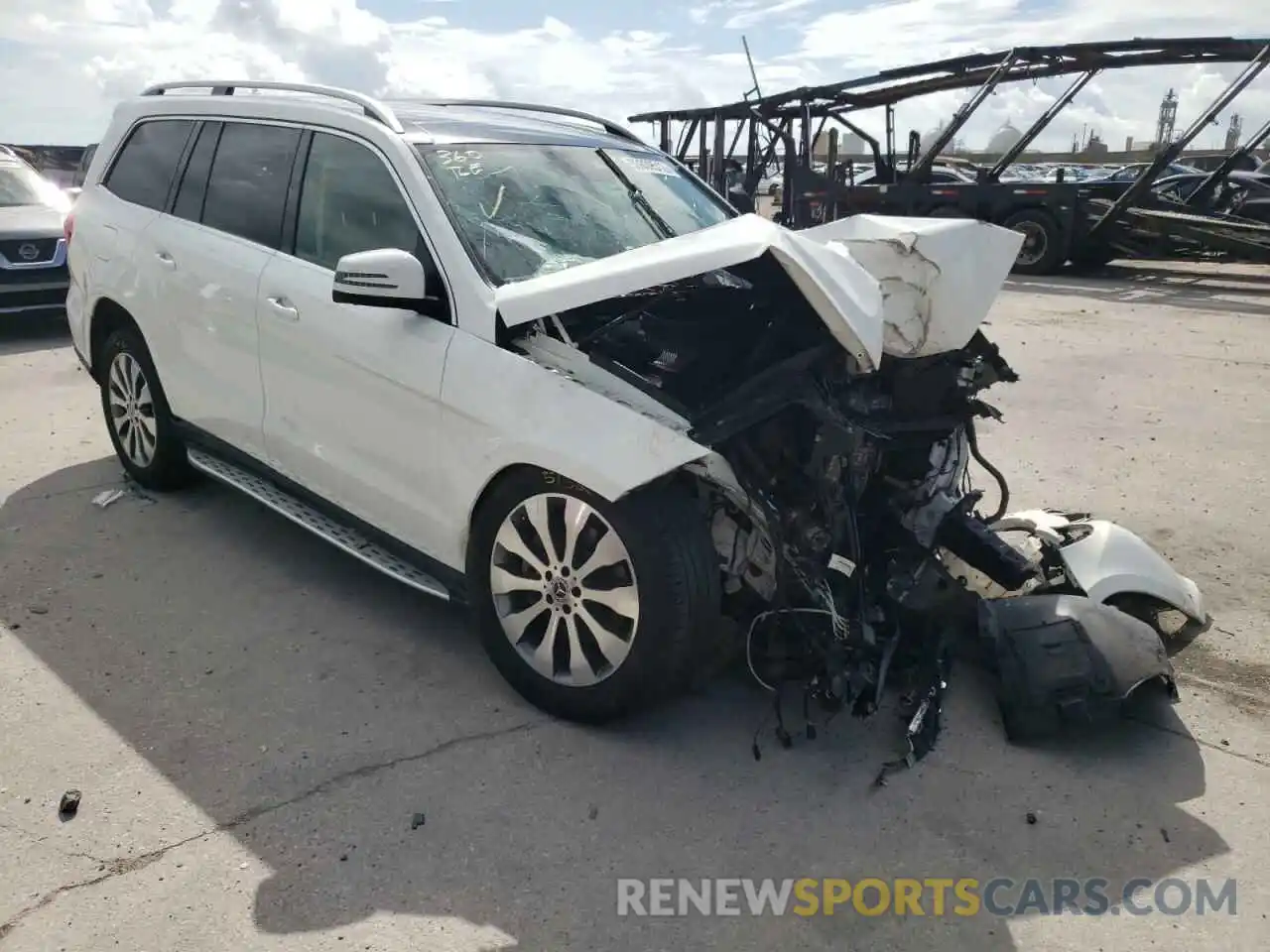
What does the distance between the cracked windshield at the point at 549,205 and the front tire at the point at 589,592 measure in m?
0.83

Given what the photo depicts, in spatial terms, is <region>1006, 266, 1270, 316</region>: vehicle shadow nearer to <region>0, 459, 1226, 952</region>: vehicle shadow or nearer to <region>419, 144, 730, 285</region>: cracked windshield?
<region>419, 144, 730, 285</region>: cracked windshield

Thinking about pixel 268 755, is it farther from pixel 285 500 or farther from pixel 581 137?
pixel 581 137

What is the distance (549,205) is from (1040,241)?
44.6ft

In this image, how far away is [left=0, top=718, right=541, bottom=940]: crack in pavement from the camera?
8.32 ft

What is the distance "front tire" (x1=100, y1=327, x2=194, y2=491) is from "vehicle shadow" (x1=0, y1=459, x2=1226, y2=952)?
3.57 ft

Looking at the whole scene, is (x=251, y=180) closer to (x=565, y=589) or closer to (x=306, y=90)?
(x=306, y=90)

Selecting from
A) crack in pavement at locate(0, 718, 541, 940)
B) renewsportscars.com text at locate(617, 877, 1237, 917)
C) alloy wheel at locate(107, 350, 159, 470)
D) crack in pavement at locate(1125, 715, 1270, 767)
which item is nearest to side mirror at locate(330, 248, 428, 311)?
crack in pavement at locate(0, 718, 541, 940)

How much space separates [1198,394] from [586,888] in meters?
6.99

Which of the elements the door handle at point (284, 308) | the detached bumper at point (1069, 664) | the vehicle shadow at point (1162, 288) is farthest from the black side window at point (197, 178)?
the vehicle shadow at point (1162, 288)

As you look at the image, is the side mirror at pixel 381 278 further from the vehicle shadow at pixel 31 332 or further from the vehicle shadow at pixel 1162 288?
the vehicle shadow at pixel 1162 288

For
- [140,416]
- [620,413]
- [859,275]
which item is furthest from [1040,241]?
[620,413]

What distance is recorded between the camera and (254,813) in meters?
2.87

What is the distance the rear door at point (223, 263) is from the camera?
421 centimetres

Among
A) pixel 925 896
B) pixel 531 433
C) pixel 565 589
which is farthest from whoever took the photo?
pixel 565 589
